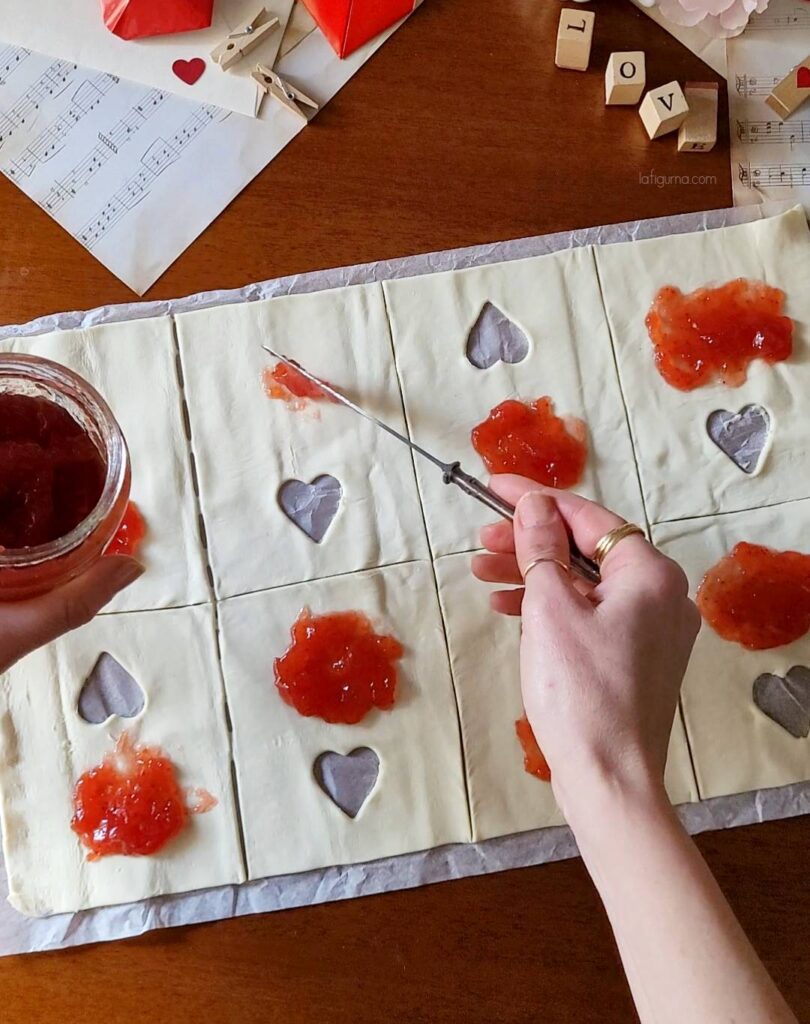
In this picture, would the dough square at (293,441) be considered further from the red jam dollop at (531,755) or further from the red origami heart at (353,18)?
the red origami heart at (353,18)

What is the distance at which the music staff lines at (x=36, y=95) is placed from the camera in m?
1.40

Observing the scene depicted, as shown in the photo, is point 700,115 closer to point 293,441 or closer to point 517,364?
point 517,364

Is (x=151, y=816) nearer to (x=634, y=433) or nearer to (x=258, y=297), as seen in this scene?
(x=258, y=297)

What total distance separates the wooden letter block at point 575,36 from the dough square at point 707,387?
0.30 m

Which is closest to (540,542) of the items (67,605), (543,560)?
(543,560)

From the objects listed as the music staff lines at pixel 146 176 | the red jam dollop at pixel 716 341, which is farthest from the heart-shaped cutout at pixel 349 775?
the music staff lines at pixel 146 176

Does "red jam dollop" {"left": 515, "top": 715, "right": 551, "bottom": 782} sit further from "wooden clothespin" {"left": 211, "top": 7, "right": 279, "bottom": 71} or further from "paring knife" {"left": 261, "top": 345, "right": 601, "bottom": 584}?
"wooden clothespin" {"left": 211, "top": 7, "right": 279, "bottom": 71}

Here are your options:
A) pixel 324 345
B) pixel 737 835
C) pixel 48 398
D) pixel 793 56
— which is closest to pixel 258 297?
pixel 324 345

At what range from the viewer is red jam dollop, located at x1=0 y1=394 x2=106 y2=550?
820mm

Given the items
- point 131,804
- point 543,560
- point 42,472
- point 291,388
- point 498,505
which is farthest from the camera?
point 291,388

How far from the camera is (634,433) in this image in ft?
4.40

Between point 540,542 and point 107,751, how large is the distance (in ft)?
2.25

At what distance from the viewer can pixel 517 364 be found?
1357 millimetres

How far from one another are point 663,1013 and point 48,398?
797 millimetres
